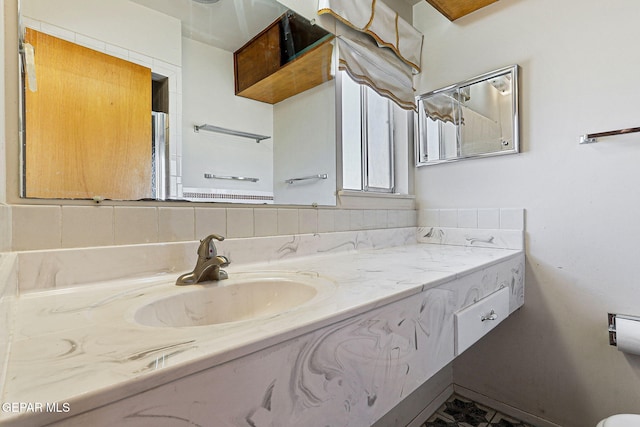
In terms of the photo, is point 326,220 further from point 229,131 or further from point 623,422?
point 623,422

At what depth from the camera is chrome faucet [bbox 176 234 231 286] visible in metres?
0.78

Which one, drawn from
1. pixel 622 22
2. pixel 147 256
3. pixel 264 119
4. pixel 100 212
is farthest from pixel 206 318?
pixel 622 22

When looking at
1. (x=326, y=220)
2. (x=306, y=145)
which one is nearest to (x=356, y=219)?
(x=326, y=220)

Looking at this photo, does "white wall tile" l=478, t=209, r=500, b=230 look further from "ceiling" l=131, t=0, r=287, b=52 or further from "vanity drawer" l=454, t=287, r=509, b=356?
"ceiling" l=131, t=0, r=287, b=52

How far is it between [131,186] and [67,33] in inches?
15.5

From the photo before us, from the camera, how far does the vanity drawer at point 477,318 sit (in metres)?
0.87

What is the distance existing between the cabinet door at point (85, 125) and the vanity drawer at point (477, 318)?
0.94m

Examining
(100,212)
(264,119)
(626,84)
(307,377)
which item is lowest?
(307,377)

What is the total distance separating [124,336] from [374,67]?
1564 millimetres

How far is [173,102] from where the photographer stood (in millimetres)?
949

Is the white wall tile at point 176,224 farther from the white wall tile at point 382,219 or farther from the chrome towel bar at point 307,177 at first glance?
the white wall tile at point 382,219

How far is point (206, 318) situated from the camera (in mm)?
752

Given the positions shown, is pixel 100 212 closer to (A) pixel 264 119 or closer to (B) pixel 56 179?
(B) pixel 56 179

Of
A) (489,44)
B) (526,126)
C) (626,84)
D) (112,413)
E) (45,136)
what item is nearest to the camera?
(112,413)
